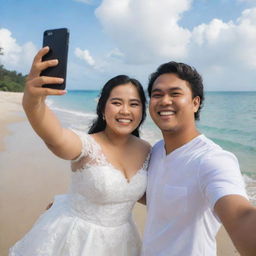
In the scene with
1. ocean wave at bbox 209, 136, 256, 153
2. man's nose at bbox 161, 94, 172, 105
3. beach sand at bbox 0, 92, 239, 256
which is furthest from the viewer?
ocean wave at bbox 209, 136, 256, 153

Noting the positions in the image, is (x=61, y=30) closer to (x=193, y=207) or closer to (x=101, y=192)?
(x=101, y=192)

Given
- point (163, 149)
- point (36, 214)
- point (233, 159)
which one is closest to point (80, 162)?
point (163, 149)

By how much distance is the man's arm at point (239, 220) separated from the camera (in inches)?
43.9

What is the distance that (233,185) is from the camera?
1.39 meters

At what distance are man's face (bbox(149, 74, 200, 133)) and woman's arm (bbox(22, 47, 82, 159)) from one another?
636 millimetres

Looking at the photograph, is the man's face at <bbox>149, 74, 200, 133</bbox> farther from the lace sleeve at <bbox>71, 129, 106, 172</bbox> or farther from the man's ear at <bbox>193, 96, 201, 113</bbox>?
the lace sleeve at <bbox>71, 129, 106, 172</bbox>

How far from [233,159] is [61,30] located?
1.18m

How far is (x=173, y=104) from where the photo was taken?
6.66 feet

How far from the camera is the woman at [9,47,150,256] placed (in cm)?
204

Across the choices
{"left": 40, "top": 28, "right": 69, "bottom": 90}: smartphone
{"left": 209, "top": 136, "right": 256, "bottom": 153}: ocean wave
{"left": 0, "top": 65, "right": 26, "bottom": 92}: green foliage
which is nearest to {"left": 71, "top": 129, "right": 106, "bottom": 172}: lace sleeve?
{"left": 40, "top": 28, "right": 69, "bottom": 90}: smartphone

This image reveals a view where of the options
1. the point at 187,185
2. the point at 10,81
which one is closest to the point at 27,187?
the point at 187,185

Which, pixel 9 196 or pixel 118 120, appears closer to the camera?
pixel 118 120

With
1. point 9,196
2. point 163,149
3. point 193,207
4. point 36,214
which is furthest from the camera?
point 9,196

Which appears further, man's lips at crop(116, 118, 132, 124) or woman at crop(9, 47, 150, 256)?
man's lips at crop(116, 118, 132, 124)
